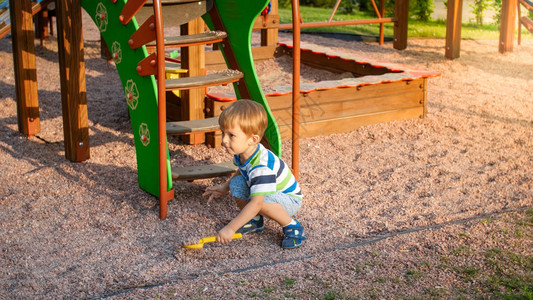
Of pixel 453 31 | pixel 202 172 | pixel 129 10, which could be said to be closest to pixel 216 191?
pixel 202 172

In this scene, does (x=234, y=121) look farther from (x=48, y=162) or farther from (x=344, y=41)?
(x=344, y=41)

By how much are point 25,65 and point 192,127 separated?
5.82 ft

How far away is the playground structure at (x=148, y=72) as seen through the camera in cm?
366

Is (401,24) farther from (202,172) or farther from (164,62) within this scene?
(164,62)

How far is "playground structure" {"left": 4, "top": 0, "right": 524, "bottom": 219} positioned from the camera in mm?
3658

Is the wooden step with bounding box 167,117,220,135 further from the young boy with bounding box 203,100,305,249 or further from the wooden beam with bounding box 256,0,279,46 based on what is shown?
the wooden beam with bounding box 256,0,279,46

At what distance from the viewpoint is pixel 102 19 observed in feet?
13.1

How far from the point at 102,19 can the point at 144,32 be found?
532 mm

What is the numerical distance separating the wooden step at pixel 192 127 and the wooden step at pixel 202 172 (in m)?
0.23

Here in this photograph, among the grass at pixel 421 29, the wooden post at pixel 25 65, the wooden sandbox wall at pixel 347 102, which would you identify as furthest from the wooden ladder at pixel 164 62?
the grass at pixel 421 29

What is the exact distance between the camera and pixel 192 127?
4.02m

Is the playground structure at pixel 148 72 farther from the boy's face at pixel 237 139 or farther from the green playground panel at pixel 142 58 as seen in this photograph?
the boy's face at pixel 237 139

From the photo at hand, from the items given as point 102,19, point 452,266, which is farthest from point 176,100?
point 452,266

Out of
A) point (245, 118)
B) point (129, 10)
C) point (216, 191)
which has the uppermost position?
point (129, 10)
